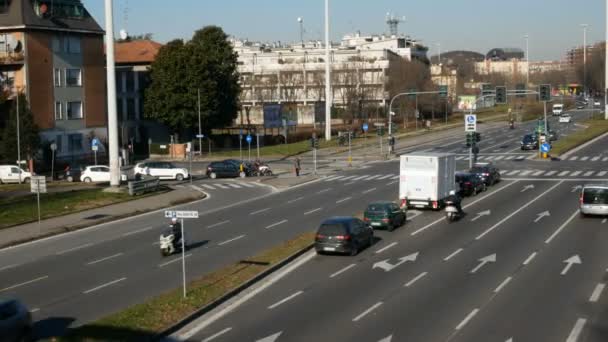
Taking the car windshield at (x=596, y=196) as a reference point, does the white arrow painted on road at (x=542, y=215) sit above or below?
below

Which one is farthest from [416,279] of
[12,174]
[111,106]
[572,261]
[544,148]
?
[544,148]

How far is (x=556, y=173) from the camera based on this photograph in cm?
6072

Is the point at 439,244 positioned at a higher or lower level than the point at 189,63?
lower

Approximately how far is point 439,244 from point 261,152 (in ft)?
193

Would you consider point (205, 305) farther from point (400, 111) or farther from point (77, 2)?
point (400, 111)

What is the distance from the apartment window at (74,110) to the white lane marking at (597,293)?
6089 cm

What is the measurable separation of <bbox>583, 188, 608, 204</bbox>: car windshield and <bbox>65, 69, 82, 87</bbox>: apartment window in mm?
52274

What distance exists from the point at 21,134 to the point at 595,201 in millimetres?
45950

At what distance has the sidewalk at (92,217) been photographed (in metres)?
34.8

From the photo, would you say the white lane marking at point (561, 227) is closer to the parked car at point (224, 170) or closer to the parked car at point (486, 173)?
the parked car at point (486, 173)

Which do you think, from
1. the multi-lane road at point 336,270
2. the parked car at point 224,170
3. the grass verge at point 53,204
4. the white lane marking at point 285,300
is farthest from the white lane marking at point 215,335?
the parked car at point 224,170

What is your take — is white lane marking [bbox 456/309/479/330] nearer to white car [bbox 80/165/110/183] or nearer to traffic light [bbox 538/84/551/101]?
white car [bbox 80/165/110/183]

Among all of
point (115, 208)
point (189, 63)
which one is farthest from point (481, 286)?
point (189, 63)

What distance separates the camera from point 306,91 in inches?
5551
